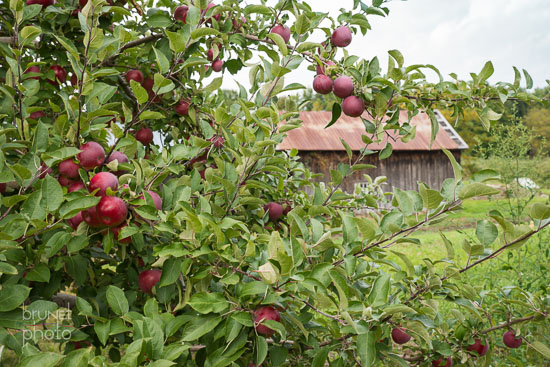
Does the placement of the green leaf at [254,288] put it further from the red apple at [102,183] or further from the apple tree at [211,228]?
the red apple at [102,183]

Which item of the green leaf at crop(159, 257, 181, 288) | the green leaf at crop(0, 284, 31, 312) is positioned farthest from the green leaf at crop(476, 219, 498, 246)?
the green leaf at crop(0, 284, 31, 312)

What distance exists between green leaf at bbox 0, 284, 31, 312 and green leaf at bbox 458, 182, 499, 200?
1.13 meters

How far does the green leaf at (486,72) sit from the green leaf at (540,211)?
2.31ft

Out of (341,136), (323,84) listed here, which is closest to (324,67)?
(323,84)

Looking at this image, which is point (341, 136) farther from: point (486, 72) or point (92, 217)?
point (92, 217)

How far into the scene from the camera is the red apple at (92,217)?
1192 millimetres

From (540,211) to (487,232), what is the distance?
7.8 inches

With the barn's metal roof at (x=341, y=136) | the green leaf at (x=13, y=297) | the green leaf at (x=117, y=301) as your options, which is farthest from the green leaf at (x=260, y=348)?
the barn's metal roof at (x=341, y=136)

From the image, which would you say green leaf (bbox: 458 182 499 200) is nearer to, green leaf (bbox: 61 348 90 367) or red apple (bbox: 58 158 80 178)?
green leaf (bbox: 61 348 90 367)

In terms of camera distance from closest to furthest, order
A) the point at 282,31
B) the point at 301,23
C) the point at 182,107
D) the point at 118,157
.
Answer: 1. the point at 118,157
2. the point at 301,23
3. the point at 282,31
4. the point at 182,107

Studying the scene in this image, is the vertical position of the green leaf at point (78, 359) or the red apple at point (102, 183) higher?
the red apple at point (102, 183)

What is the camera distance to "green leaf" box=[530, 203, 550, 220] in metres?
1.05

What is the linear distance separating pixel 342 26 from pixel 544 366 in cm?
277

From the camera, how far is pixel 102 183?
3.89 ft
